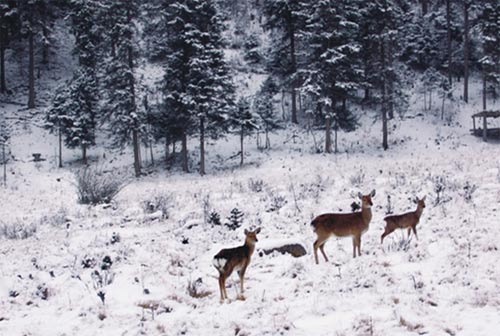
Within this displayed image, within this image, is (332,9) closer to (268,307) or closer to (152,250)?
(152,250)

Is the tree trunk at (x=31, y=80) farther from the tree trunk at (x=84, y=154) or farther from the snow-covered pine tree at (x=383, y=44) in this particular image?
the snow-covered pine tree at (x=383, y=44)

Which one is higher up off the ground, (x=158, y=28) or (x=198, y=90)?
(x=158, y=28)

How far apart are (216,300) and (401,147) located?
101 ft

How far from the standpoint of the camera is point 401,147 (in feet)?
116

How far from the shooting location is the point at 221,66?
3177 centimetres

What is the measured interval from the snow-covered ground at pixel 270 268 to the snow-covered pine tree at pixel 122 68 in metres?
16.0

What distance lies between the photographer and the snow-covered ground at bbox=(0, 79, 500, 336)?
6086 mm

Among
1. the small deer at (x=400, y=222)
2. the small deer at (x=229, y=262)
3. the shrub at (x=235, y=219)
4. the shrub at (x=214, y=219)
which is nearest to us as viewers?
the small deer at (x=229, y=262)

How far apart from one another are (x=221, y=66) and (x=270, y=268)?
25061 mm

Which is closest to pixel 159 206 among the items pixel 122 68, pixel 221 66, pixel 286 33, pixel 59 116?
pixel 221 66

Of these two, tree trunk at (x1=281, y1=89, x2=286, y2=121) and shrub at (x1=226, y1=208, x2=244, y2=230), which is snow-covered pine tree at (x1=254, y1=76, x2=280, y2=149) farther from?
shrub at (x1=226, y1=208, x2=244, y2=230)

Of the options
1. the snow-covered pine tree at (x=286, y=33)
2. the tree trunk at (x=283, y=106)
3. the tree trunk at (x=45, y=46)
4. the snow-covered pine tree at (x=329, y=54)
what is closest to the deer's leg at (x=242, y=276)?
the snow-covered pine tree at (x=329, y=54)

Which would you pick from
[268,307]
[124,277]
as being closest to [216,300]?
[268,307]

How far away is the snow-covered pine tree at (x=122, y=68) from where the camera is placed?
31.1 metres
